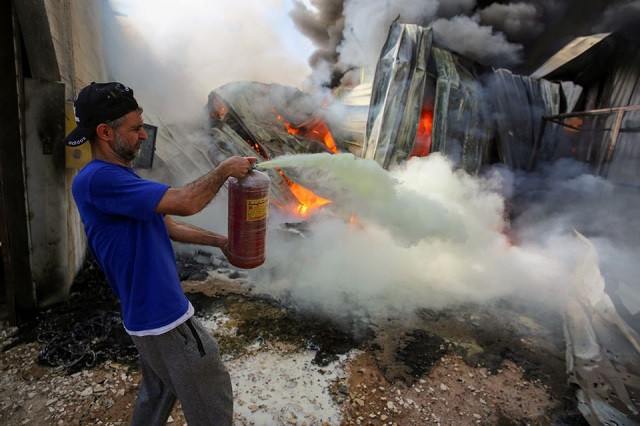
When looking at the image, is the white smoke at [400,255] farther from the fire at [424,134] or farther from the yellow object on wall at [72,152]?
the yellow object on wall at [72,152]

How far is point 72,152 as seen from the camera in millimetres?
4000

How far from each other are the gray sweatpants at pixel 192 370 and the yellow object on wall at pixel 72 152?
3.21m

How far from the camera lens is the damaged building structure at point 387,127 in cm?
356

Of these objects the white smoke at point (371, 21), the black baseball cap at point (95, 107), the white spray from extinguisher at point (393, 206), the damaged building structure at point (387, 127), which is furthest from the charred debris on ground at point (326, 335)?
the white smoke at point (371, 21)

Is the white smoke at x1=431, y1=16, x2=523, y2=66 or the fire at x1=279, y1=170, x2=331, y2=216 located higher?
the white smoke at x1=431, y1=16, x2=523, y2=66

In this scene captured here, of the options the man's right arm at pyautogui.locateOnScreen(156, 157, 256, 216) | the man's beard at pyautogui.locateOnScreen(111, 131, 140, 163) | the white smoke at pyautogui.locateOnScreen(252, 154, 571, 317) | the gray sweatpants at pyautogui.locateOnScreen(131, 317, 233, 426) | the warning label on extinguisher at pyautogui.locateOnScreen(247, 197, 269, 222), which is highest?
the man's beard at pyautogui.locateOnScreen(111, 131, 140, 163)

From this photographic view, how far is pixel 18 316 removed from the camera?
3795 millimetres

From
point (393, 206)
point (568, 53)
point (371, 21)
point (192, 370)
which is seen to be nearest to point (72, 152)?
point (192, 370)

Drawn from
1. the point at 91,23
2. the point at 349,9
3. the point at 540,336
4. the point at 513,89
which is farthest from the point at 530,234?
the point at 91,23

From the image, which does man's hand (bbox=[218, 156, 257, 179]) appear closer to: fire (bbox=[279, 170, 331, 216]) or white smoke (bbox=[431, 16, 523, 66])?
fire (bbox=[279, 170, 331, 216])

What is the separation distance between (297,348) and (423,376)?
1.39 m

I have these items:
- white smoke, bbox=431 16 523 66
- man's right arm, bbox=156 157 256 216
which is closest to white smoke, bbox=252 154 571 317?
man's right arm, bbox=156 157 256 216

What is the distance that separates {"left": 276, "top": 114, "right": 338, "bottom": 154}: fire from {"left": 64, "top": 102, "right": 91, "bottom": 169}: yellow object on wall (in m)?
6.28

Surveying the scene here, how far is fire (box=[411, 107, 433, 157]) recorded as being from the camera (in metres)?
8.30
